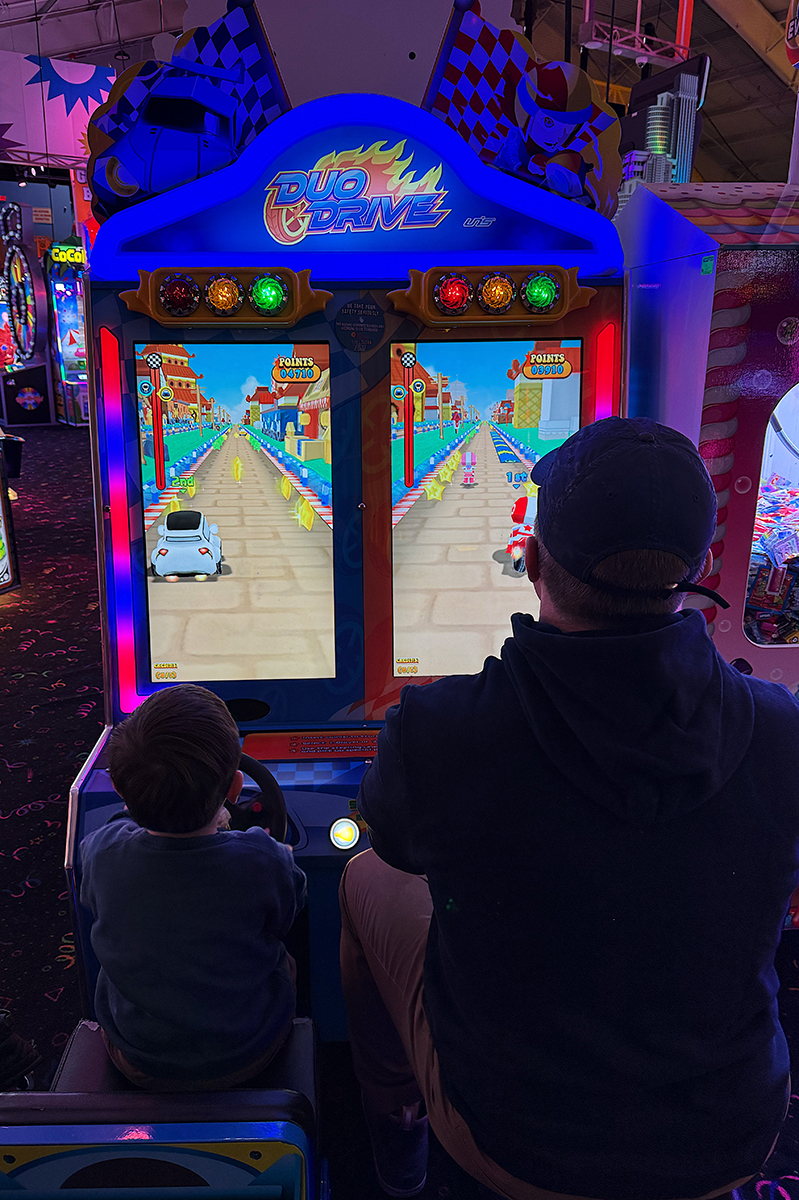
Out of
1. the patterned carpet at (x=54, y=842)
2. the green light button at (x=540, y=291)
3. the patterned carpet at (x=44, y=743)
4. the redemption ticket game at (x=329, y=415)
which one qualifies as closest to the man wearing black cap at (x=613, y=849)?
the patterned carpet at (x=54, y=842)

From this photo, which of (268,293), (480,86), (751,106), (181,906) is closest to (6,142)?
(480,86)

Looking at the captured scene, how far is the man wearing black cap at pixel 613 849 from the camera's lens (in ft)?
3.30

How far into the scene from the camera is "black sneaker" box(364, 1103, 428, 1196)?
66.1 inches

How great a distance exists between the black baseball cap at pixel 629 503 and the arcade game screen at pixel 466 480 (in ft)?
3.08

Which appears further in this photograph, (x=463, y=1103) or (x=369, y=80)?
(x=369, y=80)

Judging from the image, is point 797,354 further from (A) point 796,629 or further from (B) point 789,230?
(A) point 796,629

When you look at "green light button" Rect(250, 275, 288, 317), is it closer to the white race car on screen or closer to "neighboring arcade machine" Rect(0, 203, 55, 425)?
the white race car on screen

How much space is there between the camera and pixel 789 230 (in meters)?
2.00

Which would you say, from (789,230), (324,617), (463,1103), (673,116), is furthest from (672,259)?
(463,1103)

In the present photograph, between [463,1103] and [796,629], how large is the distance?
1.56 meters

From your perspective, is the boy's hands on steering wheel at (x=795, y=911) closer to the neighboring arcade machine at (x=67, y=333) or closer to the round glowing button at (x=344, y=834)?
the round glowing button at (x=344, y=834)

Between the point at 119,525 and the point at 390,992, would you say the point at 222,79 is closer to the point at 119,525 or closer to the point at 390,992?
the point at 119,525

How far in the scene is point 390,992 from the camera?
1.48m

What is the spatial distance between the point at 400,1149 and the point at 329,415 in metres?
1.52
